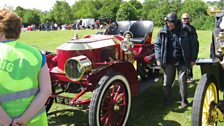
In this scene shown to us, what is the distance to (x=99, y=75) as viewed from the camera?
171 inches

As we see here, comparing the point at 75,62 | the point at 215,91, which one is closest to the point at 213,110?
the point at 215,91

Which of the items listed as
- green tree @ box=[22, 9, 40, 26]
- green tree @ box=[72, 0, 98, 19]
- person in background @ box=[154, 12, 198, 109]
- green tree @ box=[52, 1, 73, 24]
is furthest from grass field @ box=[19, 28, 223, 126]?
green tree @ box=[72, 0, 98, 19]

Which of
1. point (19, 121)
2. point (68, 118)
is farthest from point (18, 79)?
point (68, 118)

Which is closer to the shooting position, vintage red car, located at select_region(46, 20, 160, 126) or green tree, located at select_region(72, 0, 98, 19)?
vintage red car, located at select_region(46, 20, 160, 126)

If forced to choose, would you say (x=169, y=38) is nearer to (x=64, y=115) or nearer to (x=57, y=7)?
(x=64, y=115)

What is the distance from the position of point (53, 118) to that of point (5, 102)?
125 inches

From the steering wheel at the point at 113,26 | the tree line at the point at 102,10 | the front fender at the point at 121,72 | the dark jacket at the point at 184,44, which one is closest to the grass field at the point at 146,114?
the front fender at the point at 121,72

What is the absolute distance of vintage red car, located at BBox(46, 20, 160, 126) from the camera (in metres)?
4.15

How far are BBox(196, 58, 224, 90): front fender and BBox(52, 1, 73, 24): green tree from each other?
240 ft

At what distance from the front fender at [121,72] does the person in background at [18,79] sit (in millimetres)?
2044

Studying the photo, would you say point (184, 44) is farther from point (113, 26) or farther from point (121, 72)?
point (113, 26)

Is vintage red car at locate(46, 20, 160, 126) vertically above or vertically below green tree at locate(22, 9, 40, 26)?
below

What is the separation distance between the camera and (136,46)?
20.4 ft

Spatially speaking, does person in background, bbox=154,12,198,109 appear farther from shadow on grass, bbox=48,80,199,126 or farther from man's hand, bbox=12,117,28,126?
man's hand, bbox=12,117,28,126
